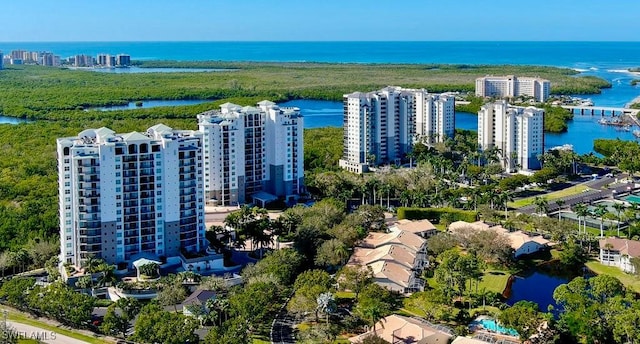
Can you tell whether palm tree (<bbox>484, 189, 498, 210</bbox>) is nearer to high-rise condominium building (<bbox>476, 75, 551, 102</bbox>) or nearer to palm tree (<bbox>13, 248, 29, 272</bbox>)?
palm tree (<bbox>13, 248, 29, 272</bbox>)

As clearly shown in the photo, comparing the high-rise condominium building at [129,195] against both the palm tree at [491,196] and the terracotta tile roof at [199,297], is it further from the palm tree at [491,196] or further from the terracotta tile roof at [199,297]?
the palm tree at [491,196]

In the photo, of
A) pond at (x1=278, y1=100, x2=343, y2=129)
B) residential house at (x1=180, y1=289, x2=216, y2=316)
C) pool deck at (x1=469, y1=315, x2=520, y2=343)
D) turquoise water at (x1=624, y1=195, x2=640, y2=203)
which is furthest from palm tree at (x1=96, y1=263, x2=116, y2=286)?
pond at (x1=278, y1=100, x2=343, y2=129)

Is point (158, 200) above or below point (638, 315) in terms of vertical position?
above

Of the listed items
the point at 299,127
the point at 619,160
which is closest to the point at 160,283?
the point at 299,127

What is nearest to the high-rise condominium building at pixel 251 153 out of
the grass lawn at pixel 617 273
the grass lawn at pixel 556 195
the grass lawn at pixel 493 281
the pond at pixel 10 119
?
the grass lawn at pixel 556 195

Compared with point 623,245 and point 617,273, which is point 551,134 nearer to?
point 623,245

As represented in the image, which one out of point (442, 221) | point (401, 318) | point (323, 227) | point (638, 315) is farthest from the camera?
point (442, 221)

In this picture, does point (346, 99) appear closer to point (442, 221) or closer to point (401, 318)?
point (442, 221)
